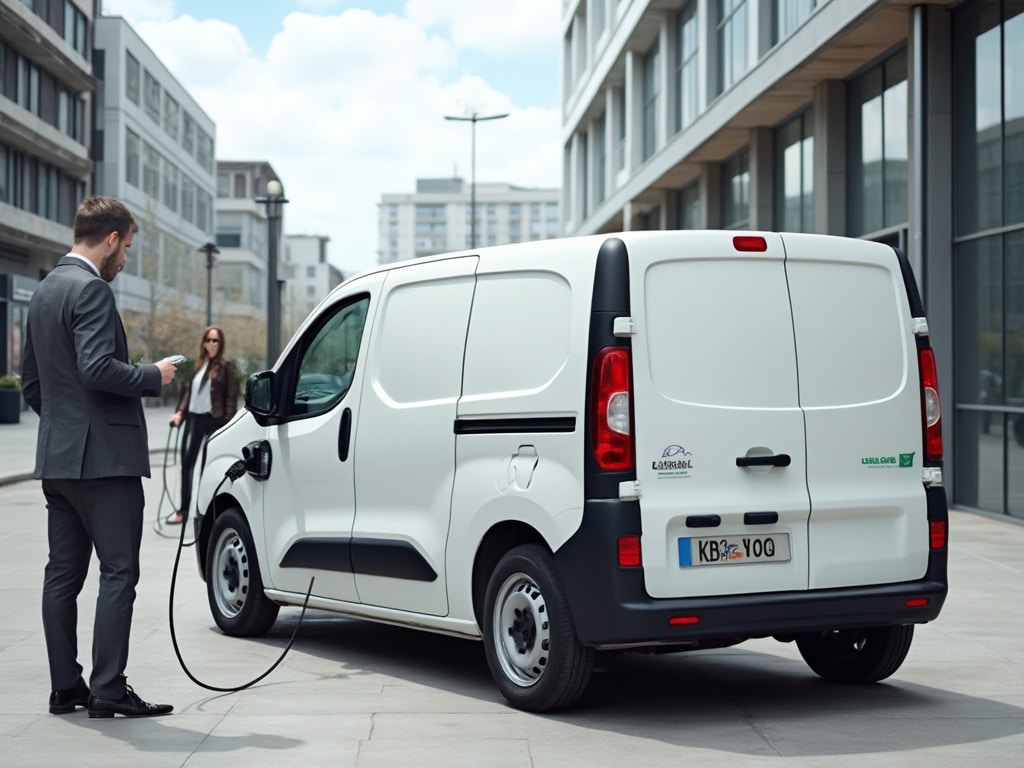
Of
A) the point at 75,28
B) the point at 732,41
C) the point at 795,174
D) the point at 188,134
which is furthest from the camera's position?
the point at 188,134

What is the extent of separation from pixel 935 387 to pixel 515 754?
101 inches

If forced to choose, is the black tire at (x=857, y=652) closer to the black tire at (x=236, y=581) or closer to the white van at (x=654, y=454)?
the white van at (x=654, y=454)

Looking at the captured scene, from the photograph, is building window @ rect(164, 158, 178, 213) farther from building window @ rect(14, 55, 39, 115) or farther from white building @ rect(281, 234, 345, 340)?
white building @ rect(281, 234, 345, 340)

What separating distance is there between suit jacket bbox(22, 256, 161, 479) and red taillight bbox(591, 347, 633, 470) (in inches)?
68.1

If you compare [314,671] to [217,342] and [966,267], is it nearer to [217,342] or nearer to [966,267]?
[217,342]

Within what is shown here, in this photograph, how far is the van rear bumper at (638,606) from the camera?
5973mm

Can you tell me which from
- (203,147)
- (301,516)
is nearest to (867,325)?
(301,516)

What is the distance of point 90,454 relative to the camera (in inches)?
245

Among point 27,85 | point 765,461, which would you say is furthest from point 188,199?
point 765,461

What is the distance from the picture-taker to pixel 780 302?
6426mm

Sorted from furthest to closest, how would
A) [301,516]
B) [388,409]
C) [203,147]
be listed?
[203,147] → [301,516] → [388,409]

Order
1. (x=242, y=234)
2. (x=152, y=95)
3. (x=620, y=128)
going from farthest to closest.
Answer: (x=242, y=234), (x=152, y=95), (x=620, y=128)

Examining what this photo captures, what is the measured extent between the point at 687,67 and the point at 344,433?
2244 cm

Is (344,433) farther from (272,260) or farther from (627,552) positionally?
(272,260)
